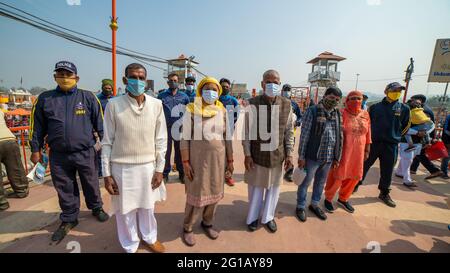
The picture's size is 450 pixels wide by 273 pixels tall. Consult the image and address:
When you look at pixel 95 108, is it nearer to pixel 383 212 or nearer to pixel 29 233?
pixel 29 233

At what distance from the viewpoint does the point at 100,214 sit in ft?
9.37

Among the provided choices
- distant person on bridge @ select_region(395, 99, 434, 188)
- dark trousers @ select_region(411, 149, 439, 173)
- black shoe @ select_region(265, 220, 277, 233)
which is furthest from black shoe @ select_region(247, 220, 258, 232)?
dark trousers @ select_region(411, 149, 439, 173)

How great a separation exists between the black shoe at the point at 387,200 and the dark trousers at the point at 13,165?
6.35 m

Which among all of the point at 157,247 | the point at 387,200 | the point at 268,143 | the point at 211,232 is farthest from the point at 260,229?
the point at 387,200

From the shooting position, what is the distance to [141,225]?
7.47ft

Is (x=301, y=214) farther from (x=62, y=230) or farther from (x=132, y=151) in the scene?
(x=62, y=230)

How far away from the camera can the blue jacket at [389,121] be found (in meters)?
3.48

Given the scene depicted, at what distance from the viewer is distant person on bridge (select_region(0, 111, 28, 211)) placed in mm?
3199

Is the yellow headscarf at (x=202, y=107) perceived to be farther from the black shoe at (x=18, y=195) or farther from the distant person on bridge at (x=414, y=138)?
the distant person on bridge at (x=414, y=138)

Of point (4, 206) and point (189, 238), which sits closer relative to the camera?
point (189, 238)

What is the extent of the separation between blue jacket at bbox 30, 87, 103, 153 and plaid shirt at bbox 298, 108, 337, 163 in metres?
2.92

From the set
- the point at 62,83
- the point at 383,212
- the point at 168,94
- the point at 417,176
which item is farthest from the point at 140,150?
the point at 417,176

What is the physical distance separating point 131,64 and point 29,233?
99.2 inches

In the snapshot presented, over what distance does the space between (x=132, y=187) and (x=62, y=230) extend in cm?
131
